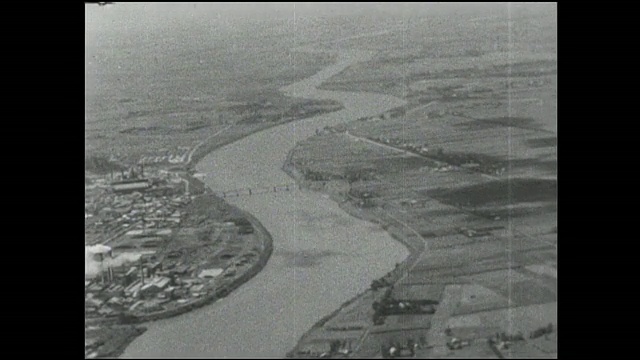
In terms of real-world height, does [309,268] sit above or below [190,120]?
below

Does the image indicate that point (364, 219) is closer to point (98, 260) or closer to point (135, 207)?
point (135, 207)

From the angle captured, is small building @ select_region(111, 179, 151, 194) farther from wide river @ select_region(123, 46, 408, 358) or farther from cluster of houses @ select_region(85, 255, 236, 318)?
cluster of houses @ select_region(85, 255, 236, 318)

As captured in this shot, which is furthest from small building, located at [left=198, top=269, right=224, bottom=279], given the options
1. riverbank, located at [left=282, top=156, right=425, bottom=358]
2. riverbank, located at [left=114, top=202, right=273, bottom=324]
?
riverbank, located at [left=282, top=156, right=425, bottom=358]

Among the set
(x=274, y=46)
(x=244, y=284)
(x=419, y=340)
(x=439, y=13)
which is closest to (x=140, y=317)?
(x=244, y=284)

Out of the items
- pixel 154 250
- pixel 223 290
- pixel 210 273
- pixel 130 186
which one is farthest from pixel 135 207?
pixel 223 290
